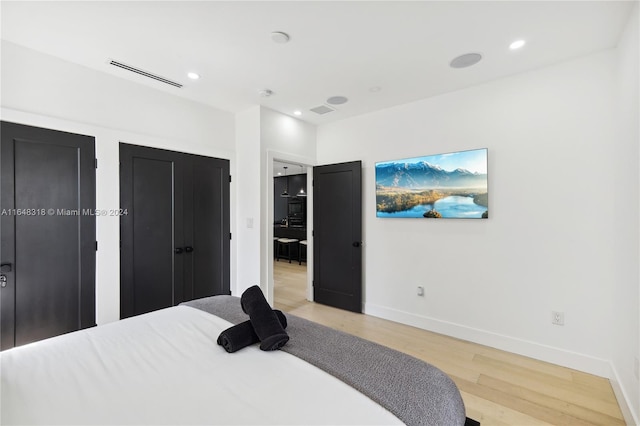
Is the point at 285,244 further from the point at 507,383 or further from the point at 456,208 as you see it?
the point at 507,383

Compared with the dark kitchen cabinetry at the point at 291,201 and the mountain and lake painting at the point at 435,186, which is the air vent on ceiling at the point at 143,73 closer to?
the mountain and lake painting at the point at 435,186

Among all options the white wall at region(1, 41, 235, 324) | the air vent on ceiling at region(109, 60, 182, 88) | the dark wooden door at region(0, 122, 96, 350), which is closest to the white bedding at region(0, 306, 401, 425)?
the dark wooden door at region(0, 122, 96, 350)

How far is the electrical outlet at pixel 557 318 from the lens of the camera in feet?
8.77

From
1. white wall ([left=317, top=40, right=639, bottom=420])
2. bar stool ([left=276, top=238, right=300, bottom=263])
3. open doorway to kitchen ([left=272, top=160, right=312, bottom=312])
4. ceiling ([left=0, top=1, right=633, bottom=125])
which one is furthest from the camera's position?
bar stool ([left=276, top=238, right=300, bottom=263])

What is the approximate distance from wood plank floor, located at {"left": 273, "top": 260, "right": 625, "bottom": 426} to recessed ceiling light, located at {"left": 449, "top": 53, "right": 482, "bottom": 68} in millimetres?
2777

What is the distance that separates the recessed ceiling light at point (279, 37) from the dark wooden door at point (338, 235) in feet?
6.56

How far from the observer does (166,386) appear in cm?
118

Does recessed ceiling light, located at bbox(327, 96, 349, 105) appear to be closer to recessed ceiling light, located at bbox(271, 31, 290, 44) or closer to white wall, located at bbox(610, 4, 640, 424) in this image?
recessed ceiling light, located at bbox(271, 31, 290, 44)

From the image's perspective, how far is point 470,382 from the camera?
2404 millimetres

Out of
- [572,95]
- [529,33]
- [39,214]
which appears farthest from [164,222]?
[572,95]

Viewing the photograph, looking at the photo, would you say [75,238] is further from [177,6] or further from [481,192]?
[481,192]

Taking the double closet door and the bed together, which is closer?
the bed

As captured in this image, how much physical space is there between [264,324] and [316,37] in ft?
6.93

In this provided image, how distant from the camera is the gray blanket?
1104 mm
